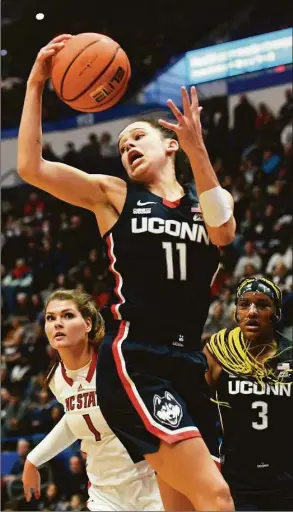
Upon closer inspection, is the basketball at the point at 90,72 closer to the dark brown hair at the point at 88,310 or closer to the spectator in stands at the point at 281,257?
the dark brown hair at the point at 88,310

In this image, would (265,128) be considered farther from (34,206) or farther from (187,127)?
(187,127)

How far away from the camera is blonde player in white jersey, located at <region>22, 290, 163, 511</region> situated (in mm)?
4293

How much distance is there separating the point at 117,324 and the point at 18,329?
10.2m

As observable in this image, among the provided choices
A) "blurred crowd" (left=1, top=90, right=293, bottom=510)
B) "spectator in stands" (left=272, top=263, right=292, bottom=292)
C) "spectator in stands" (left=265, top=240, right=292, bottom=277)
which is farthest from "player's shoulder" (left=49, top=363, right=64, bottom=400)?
"spectator in stands" (left=265, top=240, right=292, bottom=277)

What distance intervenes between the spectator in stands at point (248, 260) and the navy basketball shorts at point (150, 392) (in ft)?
27.4

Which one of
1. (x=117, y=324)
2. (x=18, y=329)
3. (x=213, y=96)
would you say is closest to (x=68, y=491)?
(x=18, y=329)

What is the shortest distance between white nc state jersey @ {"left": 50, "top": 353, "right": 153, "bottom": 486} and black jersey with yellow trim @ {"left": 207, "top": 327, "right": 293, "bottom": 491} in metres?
0.47

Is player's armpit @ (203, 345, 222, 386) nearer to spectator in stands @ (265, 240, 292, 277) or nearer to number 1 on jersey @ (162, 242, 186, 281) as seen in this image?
number 1 on jersey @ (162, 242, 186, 281)

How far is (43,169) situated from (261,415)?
6.25 ft

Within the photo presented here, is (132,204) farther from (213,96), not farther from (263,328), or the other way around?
(213,96)

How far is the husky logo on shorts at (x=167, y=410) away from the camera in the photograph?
9.95 ft

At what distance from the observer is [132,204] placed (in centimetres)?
329

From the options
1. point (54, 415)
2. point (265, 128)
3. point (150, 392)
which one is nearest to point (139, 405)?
point (150, 392)

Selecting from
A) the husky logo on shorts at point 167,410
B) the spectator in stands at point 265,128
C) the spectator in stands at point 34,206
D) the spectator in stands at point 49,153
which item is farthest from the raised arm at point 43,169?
the spectator in stands at point 49,153
